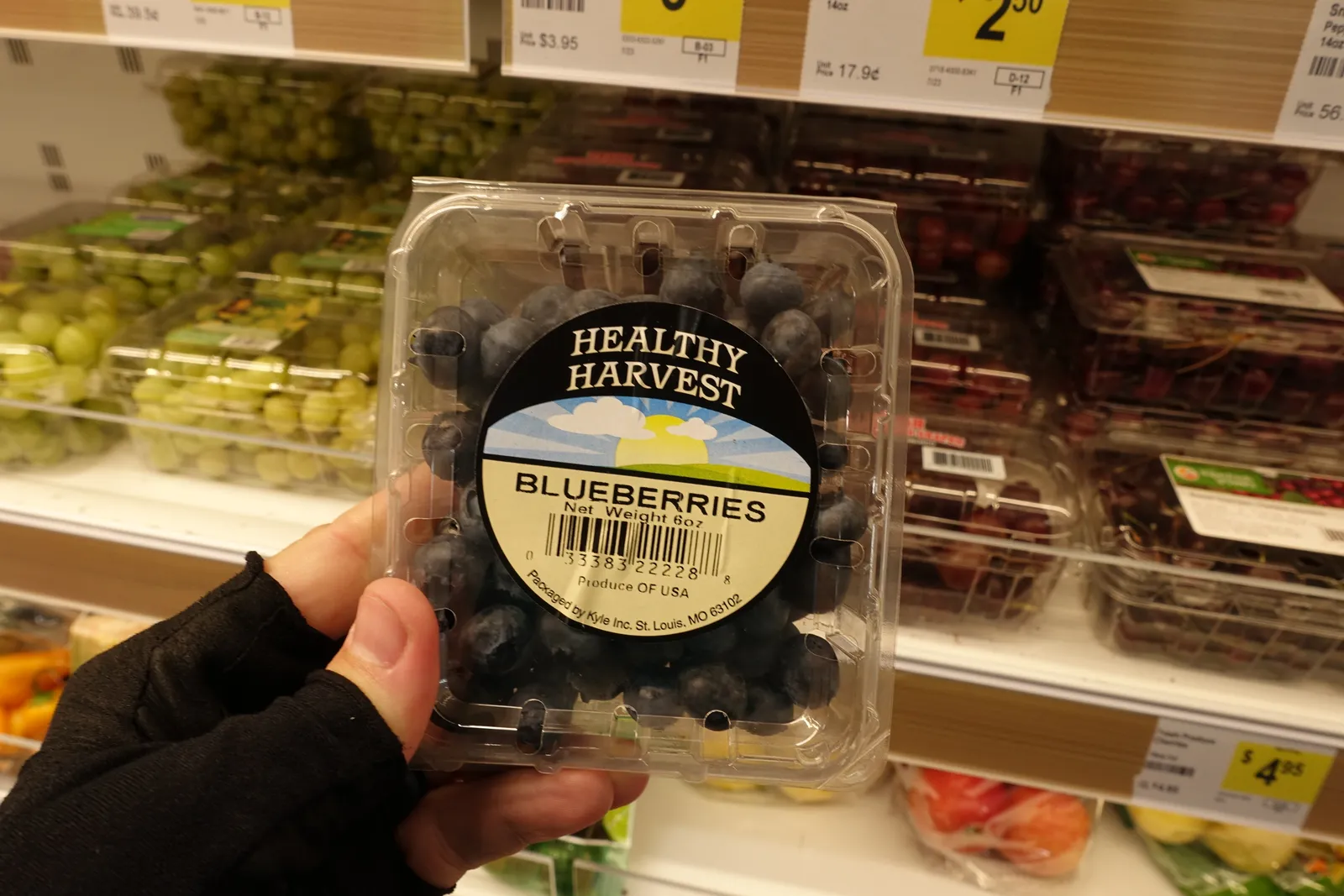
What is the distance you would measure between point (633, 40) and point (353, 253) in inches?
25.3

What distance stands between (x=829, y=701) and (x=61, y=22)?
855 mm

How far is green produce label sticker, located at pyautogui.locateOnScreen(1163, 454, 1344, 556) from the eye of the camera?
0.79m

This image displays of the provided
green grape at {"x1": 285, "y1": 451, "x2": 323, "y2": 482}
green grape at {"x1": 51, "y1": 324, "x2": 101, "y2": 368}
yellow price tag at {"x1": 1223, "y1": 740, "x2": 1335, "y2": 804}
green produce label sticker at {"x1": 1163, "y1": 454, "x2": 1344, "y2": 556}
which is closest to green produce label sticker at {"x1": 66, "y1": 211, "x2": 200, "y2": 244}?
green grape at {"x1": 51, "y1": 324, "x2": 101, "y2": 368}

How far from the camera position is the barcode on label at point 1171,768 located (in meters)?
0.79

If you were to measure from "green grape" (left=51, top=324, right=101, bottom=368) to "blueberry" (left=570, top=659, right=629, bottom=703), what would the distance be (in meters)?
0.84

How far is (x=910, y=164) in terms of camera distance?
1064 mm

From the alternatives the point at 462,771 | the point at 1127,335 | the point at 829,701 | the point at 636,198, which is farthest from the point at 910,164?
the point at 462,771

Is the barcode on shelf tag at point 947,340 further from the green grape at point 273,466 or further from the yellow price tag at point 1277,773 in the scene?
the green grape at point 273,466

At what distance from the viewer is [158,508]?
954mm

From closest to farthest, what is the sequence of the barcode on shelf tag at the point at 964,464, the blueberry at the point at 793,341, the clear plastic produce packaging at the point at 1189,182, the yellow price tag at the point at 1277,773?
the blueberry at the point at 793,341, the yellow price tag at the point at 1277,773, the barcode on shelf tag at the point at 964,464, the clear plastic produce packaging at the point at 1189,182

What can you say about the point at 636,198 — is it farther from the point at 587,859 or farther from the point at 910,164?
the point at 587,859

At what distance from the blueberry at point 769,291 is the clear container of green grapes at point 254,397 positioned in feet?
1.80

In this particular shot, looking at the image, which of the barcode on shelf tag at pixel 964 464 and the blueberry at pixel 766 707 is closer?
the blueberry at pixel 766 707

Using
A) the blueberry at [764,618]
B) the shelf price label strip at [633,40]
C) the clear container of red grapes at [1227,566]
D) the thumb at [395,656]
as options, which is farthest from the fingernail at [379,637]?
the clear container of red grapes at [1227,566]
